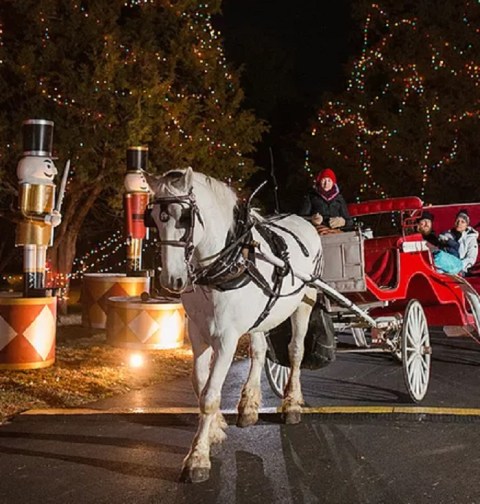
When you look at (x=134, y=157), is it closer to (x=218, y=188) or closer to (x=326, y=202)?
(x=326, y=202)

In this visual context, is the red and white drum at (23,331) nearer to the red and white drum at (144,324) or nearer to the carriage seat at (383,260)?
the red and white drum at (144,324)

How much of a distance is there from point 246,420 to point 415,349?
7.81 feet

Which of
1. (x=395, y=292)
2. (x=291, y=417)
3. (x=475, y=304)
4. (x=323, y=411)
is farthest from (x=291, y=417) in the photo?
(x=475, y=304)

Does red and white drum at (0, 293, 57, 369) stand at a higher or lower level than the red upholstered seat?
lower

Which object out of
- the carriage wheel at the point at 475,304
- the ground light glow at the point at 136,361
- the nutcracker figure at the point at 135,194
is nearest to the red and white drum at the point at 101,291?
the nutcracker figure at the point at 135,194

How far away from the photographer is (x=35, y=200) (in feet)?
31.3

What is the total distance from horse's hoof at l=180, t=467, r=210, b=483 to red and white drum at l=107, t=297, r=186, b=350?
19.9 ft

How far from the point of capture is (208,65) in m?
17.7

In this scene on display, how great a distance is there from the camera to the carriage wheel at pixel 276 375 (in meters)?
7.75

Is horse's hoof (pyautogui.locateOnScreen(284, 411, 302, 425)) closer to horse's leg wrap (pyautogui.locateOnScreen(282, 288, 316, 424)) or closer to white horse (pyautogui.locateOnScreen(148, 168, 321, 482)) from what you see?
horse's leg wrap (pyautogui.locateOnScreen(282, 288, 316, 424))

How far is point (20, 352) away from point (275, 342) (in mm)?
3507

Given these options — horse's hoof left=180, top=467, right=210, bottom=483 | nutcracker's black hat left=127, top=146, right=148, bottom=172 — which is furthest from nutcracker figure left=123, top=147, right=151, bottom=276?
horse's hoof left=180, top=467, right=210, bottom=483

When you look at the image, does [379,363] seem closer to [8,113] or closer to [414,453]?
[414,453]

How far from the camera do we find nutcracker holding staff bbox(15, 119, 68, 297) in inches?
375
